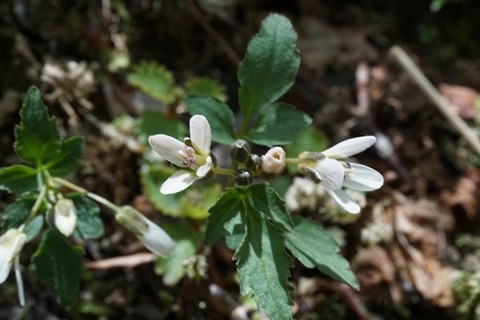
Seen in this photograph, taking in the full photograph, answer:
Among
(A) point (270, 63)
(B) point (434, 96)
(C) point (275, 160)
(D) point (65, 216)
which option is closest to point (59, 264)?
(D) point (65, 216)

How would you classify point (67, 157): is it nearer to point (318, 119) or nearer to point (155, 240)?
point (155, 240)

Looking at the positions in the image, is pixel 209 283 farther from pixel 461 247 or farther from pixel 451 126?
pixel 451 126

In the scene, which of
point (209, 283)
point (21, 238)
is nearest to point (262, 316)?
point (209, 283)

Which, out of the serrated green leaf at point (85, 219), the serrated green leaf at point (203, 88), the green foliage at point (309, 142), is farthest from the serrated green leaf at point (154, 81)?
the serrated green leaf at point (85, 219)

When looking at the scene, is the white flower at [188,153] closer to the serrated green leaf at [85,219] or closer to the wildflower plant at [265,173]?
the wildflower plant at [265,173]

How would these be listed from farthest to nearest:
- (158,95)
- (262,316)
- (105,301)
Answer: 1. (158,95)
2. (105,301)
3. (262,316)

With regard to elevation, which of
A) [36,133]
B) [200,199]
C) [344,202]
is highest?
[344,202]

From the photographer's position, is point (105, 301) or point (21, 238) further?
point (105, 301)
